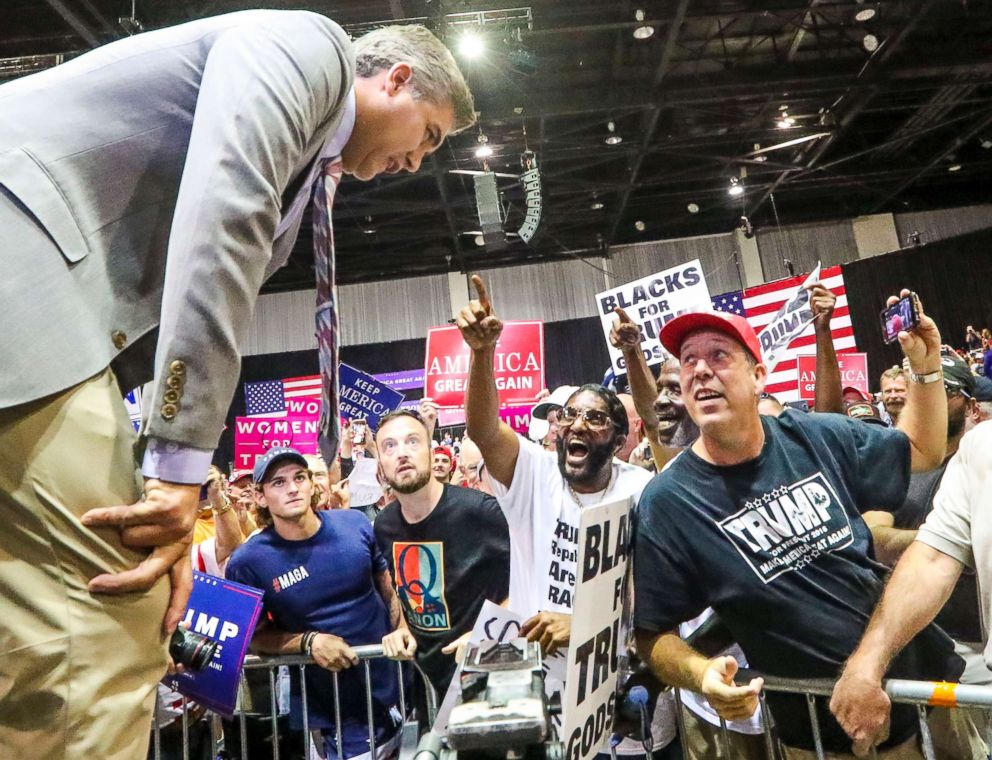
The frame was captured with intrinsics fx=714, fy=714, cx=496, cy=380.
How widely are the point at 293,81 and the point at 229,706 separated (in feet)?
6.79

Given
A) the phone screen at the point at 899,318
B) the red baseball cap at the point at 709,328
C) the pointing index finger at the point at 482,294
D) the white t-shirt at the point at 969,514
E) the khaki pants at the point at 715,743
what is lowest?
the khaki pants at the point at 715,743

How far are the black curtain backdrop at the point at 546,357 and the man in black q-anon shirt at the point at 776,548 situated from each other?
48.5 feet

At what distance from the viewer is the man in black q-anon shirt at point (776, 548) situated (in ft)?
6.63

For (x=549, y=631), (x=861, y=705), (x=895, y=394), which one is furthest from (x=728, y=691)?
(x=895, y=394)

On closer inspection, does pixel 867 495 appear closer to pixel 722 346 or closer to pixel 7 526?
pixel 722 346

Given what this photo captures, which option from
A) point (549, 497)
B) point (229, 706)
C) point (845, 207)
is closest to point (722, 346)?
point (549, 497)

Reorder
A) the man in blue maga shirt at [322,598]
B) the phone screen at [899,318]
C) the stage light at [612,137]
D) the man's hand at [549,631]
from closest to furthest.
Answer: the man's hand at [549,631] → the phone screen at [899,318] → the man in blue maga shirt at [322,598] → the stage light at [612,137]

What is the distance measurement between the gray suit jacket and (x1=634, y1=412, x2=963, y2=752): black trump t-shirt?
1.51m

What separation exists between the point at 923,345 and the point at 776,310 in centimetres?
731

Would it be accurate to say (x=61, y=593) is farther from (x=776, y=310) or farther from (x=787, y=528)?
(x=776, y=310)

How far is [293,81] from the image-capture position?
101 cm

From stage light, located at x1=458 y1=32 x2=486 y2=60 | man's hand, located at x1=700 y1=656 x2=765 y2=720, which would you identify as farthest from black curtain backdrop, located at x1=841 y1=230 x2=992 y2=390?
man's hand, located at x1=700 y1=656 x2=765 y2=720

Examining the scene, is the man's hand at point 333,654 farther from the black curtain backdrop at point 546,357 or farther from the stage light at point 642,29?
the black curtain backdrop at point 546,357

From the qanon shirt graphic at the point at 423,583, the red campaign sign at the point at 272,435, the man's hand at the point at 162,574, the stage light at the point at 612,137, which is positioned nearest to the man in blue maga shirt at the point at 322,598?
the qanon shirt graphic at the point at 423,583
